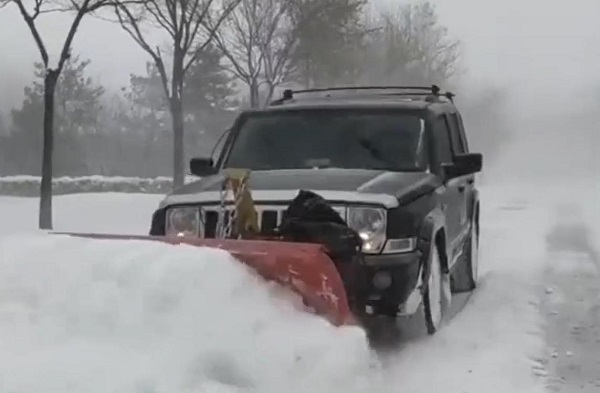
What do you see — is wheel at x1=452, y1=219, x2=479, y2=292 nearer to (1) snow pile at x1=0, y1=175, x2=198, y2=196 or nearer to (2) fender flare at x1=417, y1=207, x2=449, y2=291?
(2) fender flare at x1=417, y1=207, x2=449, y2=291

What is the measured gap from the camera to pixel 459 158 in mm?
7504

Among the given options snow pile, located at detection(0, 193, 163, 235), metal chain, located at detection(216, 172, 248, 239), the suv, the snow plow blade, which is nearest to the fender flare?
the suv

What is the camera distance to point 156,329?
4180 millimetres

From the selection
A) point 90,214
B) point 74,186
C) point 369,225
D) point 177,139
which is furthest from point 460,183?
point 74,186

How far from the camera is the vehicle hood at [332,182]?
245 inches

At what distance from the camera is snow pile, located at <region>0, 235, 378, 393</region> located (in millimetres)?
3812

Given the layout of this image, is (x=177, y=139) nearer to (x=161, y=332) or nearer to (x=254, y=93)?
(x=254, y=93)

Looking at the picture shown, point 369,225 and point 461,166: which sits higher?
point 461,166

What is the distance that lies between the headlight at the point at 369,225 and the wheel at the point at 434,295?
73 centimetres

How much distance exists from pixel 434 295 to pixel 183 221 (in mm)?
1875

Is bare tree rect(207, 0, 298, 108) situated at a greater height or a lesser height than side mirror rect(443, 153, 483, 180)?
greater

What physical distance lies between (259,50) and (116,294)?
86.3 feet

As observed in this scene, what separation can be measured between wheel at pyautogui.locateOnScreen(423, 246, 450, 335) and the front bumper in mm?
585

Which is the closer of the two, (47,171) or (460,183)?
(460,183)
